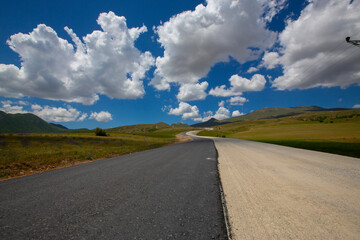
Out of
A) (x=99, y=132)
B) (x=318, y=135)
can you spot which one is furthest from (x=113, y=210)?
(x=99, y=132)

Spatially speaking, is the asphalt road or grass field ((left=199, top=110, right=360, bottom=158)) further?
grass field ((left=199, top=110, right=360, bottom=158))

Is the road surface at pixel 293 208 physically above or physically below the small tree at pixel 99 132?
below

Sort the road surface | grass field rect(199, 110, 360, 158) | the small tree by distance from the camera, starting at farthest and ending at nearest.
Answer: the small tree < grass field rect(199, 110, 360, 158) < the road surface

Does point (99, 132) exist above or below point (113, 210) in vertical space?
above

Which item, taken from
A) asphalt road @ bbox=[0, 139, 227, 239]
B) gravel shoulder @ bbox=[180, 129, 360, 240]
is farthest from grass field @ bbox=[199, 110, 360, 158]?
asphalt road @ bbox=[0, 139, 227, 239]

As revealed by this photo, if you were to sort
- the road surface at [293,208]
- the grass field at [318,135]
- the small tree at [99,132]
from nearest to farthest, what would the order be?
the road surface at [293,208]
the grass field at [318,135]
the small tree at [99,132]

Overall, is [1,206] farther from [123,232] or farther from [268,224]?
[268,224]

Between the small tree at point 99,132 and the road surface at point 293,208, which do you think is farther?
the small tree at point 99,132

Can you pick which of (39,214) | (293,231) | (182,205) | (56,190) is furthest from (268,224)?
(56,190)

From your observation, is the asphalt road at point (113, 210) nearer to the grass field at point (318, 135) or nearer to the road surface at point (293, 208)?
the road surface at point (293, 208)

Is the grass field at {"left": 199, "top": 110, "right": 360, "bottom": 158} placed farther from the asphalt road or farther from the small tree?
the small tree

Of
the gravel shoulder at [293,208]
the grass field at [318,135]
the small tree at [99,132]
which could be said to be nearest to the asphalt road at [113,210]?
the gravel shoulder at [293,208]

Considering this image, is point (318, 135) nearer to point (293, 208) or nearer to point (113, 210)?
point (293, 208)

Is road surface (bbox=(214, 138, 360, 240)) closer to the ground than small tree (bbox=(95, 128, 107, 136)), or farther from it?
closer to the ground
